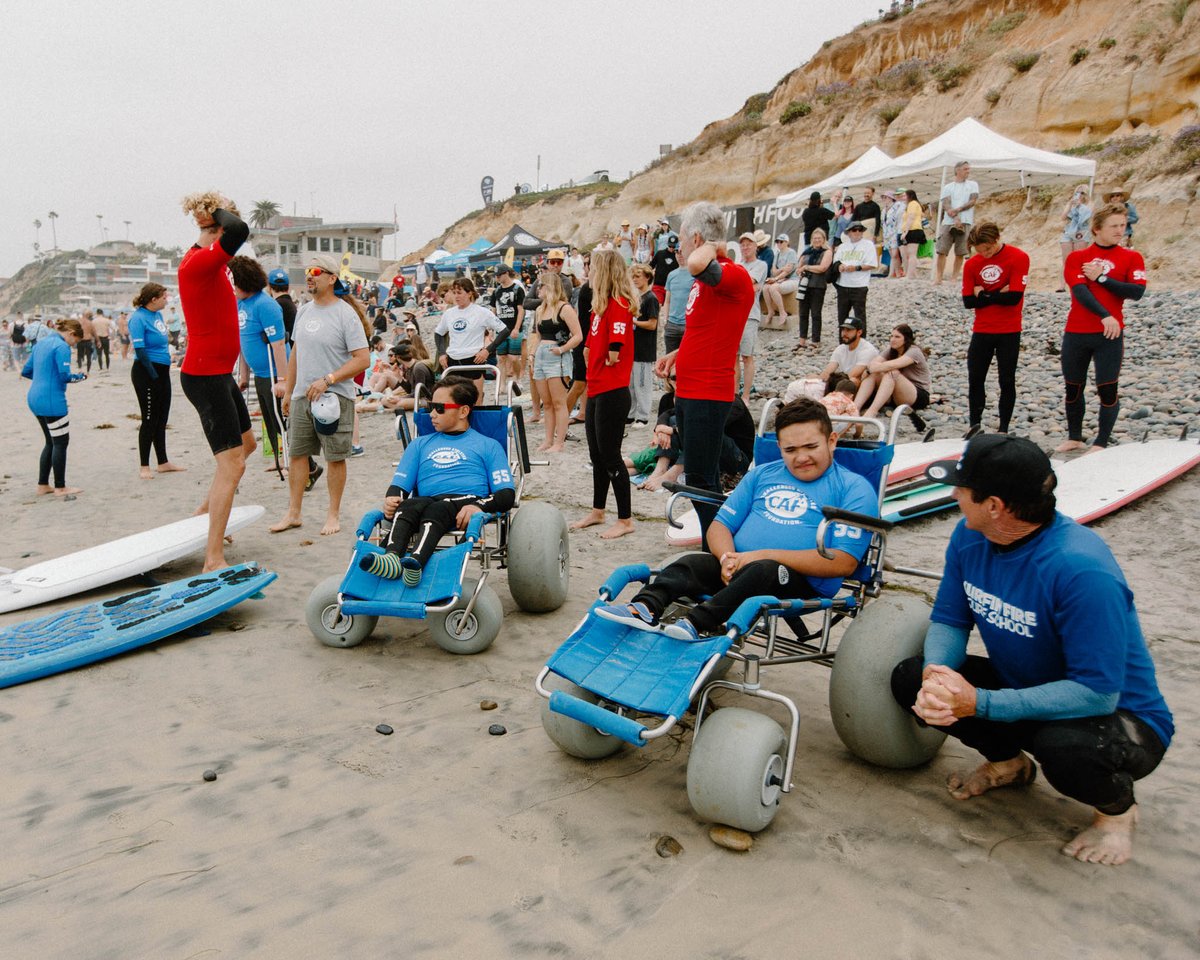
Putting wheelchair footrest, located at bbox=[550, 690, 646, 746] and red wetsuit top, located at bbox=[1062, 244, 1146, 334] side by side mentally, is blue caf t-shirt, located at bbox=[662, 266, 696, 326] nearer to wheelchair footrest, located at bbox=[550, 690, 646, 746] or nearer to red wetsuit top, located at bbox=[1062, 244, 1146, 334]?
red wetsuit top, located at bbox=[1062, 244, 1146, 334]

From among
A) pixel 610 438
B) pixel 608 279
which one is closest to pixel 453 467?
pixel 610 438

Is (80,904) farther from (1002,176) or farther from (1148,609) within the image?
(1002,176)

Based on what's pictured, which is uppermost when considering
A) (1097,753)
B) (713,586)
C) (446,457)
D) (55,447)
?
(446,457)

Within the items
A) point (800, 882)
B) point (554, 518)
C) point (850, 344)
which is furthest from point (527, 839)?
point (850, 344)

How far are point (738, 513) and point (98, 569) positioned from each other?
392 centimetres

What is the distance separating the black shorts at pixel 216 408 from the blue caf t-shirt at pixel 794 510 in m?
3.18

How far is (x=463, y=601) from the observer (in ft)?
13.2

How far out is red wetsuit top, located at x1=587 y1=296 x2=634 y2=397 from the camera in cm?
553

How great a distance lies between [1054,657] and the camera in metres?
2.46

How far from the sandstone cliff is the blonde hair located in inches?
571

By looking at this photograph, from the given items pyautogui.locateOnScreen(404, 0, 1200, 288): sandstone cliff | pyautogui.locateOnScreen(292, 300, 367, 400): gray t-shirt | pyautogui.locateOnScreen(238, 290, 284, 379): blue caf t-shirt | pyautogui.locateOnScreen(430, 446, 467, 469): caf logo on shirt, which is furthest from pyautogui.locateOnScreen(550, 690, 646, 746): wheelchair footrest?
pyautogui.locateOnScreen(404, 0, 1200, 288): sandstone cliff

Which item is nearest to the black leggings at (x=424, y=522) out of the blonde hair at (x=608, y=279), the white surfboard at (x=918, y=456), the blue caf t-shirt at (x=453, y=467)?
the blue caf t-shirt at (x=453, y=467)

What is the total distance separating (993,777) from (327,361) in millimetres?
4816

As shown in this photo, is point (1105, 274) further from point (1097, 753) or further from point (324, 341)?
point (324, 341)
